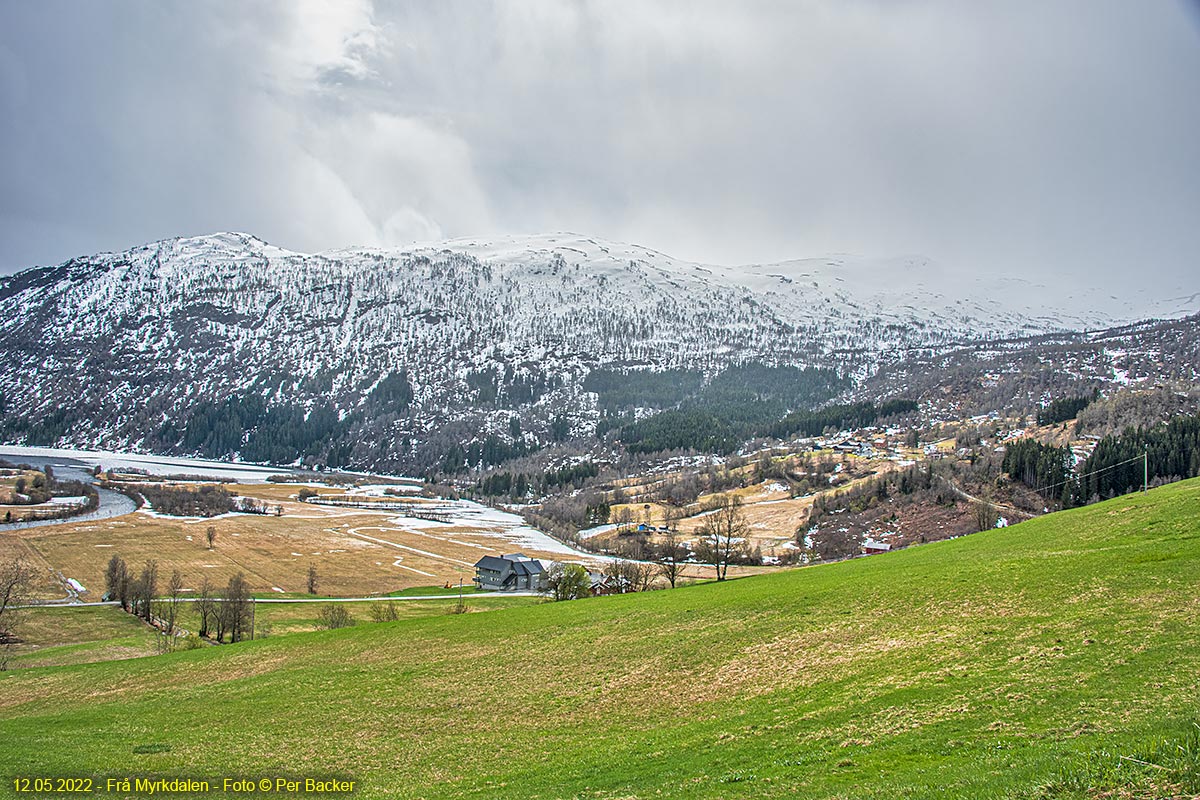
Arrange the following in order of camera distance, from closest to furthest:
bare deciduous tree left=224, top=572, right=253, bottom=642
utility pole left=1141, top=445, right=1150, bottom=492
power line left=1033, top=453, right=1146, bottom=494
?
utility pole left=1141, top=445, right=1150, bottom=492 → bare deciduous tree left=224, top=572, right=253, bottom=642 → power line left=1033, top=453, right=1146, bottom=494

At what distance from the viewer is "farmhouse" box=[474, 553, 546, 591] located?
110m

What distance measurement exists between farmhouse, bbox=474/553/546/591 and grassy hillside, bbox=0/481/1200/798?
224 feet

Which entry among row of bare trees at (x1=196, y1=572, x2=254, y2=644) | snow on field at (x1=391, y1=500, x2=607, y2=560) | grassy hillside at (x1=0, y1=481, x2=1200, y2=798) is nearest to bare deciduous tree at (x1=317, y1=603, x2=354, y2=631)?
row of bare trees at (x1=196, y1=572, x2=254, y2=644)

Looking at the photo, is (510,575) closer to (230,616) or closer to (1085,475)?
(230,616)

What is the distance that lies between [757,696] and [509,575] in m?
91.3

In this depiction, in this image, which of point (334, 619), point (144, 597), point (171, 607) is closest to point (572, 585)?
point (334, 619)

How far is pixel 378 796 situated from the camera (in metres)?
18.8

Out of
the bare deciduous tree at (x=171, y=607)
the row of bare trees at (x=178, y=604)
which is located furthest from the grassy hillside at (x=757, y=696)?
the bare deciduous tree at (x=171, y=607)

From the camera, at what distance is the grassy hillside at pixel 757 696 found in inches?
621

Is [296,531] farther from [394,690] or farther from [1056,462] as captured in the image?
[1056,462]

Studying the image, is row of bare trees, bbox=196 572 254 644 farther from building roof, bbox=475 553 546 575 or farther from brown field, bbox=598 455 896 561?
brown field, bbox=598 455 896 561

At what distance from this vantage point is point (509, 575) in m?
111

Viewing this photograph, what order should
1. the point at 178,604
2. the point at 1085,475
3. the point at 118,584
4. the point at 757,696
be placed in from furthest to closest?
the point at 1085,475, the point at 118,584, the point at 178,604, the point at 757,696

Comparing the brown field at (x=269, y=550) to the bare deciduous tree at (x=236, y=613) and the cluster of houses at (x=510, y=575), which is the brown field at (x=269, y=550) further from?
the bare deciduous tree at (x=236, y=613)
